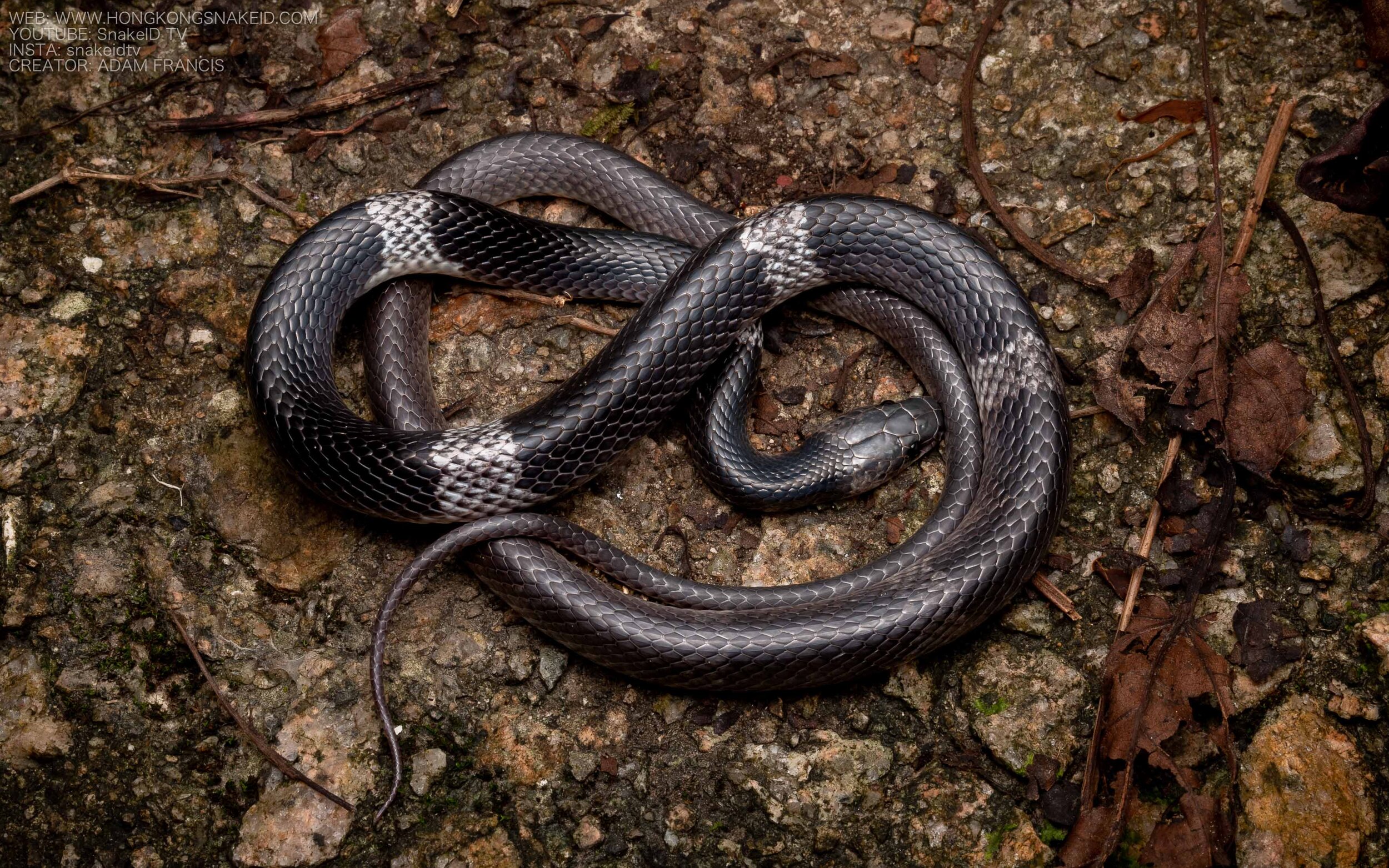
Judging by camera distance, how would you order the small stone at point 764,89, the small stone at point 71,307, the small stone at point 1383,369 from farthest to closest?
the small stone at point 764,89 → the small stone at point 71,307 → the small stone at point 1383,369

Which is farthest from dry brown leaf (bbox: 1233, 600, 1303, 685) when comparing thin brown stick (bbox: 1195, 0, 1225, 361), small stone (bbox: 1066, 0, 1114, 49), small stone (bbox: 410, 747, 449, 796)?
small stone (bbox: 410, 747, 449, 796)

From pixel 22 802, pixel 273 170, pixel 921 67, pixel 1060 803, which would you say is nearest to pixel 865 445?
pixel 1060 803

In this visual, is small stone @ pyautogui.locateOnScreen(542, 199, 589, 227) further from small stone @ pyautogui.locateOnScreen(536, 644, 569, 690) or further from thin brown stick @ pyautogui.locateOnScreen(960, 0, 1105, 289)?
small stone @ pyautogui.locateOnScreen(536, 644, 569, 690)

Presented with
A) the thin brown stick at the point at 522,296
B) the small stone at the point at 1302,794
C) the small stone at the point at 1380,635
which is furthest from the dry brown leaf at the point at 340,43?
the small stone at the point at 1380,635

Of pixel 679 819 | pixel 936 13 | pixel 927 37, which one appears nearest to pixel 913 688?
pixel 679 819

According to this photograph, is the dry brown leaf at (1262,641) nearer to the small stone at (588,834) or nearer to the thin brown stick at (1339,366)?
the thin brown stick at (1339,366)
